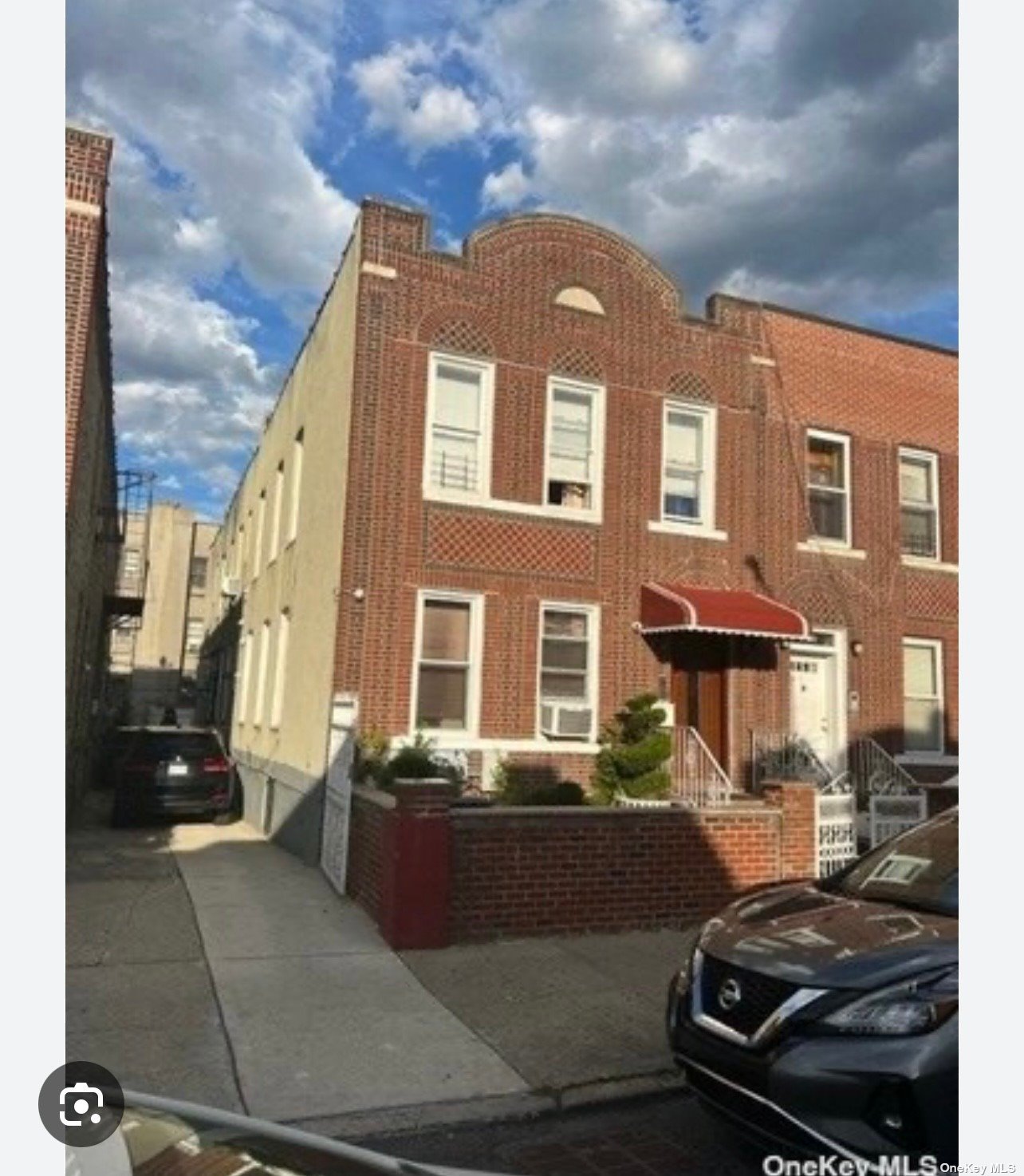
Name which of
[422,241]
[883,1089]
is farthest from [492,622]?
[883,1089]

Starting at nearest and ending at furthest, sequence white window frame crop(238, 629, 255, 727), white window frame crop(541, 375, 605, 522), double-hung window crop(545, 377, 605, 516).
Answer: white window frame crop(541, 375, 605, 522) → double-hung window crop(545, 377, 605, 516) → white window frame crop(238, 629, 255, 727)

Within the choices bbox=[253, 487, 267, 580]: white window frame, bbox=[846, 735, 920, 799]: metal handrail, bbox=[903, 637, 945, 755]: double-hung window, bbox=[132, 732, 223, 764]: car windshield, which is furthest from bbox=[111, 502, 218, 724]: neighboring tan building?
bbox=[903, 637, 945, 755]: double-hung window

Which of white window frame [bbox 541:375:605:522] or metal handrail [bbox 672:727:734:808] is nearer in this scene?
metal handrail [bbox 672:727:734:808]

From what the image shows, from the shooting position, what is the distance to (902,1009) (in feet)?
12.3

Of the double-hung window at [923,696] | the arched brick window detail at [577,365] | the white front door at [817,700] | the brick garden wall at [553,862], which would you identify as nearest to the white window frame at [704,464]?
the arched brick window detail at [577,365]

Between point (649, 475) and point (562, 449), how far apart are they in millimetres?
1306

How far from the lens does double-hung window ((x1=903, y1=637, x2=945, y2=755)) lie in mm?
14773

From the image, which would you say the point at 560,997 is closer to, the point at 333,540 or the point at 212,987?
the point at 212,987

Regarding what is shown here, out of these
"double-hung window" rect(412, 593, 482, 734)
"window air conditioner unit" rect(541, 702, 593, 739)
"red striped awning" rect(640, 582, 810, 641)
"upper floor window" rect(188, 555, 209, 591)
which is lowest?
"window air conditioner unit" rect(541, 702, 593, 739)

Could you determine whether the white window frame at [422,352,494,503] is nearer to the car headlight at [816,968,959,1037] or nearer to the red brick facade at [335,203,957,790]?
the red brick facade at [335,203,957,790]

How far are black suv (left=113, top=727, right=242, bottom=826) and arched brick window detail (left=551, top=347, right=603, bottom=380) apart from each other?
329 inches

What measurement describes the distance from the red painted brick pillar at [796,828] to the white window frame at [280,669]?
7.99 m

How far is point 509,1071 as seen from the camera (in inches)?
213

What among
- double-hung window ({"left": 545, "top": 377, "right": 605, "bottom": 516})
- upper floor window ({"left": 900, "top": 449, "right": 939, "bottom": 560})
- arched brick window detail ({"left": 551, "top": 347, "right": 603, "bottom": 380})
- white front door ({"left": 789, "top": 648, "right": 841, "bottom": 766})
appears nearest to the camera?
double-hung window ({"left": 545, "top": 377, "right": 605, "bottom": 516})
